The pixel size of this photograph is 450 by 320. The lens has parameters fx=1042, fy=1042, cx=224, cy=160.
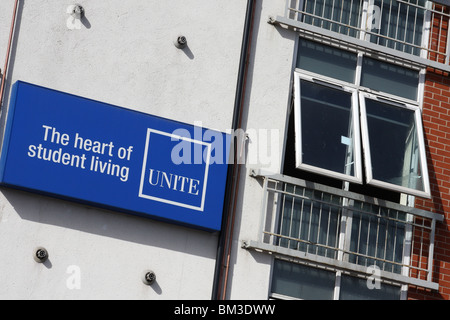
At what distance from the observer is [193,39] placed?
38.5 ft

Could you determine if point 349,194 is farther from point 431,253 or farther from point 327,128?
point 431,253

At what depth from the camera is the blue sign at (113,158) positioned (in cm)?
1049

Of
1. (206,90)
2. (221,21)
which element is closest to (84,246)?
(206,90)

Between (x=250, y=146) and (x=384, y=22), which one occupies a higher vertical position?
(x=384, y=22)

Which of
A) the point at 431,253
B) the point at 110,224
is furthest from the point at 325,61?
the point at 110,224

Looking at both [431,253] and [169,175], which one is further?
[431,253]

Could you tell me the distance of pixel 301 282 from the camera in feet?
38.0

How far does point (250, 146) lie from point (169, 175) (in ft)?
3.64

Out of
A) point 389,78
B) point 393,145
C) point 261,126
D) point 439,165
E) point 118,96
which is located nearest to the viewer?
point 118,96

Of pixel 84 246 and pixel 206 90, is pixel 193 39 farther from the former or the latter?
pixel 84 246

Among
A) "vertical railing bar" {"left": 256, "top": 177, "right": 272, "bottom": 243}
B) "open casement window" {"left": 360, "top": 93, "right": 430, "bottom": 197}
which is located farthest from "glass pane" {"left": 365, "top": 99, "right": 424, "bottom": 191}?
"vertical railing bar" {"left": 256, "top": 177, "right": 272, "bottom": 243}

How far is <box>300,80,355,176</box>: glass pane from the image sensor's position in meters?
11.8

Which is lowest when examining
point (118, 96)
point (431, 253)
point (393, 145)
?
point (431, 253)

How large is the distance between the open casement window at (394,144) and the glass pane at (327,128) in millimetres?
196
